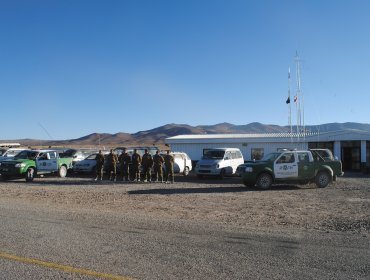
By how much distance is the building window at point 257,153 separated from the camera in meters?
33.2

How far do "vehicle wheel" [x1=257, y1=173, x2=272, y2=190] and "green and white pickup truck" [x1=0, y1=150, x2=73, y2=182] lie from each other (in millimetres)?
12675

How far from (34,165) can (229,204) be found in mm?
14558

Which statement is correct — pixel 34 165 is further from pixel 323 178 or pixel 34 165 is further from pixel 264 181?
pixel 323 178

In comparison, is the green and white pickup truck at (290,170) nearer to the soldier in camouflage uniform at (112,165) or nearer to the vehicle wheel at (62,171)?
the soldier in camouflage uniform at (112,165)

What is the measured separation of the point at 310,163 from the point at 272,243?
1273cm

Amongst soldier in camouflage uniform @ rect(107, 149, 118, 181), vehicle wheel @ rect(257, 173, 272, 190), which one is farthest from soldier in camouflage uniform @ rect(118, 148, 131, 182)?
vehicle wheel @ rect(257, 173, 272, 190)

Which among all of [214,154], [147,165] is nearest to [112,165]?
[147,165]

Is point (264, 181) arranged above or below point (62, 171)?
below

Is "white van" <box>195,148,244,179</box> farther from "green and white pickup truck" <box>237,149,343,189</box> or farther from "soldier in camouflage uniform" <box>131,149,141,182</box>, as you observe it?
"green and white pickup truck" <box>237,149,343,189</box>

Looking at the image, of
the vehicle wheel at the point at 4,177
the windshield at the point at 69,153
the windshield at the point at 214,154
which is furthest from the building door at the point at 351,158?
the vehicle wheel at the point at 4,177

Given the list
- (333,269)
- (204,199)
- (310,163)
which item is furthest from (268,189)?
(333,269)

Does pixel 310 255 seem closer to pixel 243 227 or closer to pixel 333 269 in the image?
pixel 333 269

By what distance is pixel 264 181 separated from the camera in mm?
19391

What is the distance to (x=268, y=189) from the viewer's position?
19.4 m
